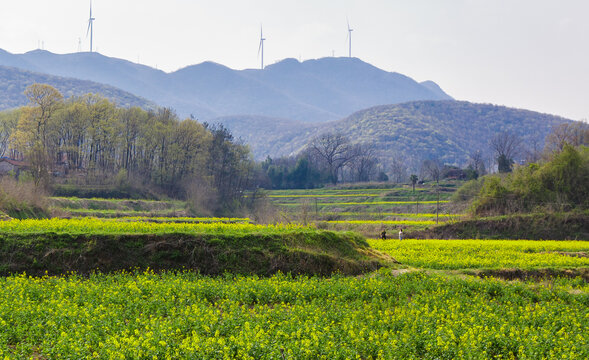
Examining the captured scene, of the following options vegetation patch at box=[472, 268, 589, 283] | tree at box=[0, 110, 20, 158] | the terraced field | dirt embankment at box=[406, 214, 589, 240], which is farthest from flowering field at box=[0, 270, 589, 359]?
tree at box=[0, 110, 20, 158]

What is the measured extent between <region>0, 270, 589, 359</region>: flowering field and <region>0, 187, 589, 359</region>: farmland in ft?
0.16

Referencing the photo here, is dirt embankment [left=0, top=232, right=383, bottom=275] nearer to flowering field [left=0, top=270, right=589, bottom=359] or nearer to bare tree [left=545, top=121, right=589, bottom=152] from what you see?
flowering field [left=0, top=270, right=589, bottom=359]

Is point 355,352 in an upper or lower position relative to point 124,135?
lower

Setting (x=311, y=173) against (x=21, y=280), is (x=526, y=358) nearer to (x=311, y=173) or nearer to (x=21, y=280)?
(x=21, y=280)

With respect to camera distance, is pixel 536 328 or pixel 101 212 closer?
pixel 536 328

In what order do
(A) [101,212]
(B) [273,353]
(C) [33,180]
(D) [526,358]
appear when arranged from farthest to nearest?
(C) [33,180] → (A) [101,212] → (D) [526,358] → (B) [273,353]

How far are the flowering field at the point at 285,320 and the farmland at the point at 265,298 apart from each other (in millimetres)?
49

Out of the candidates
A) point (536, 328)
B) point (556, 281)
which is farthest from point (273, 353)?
point (556, 281)

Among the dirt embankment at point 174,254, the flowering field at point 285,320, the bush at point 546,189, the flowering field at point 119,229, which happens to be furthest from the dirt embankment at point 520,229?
the flowering field at point 285,320

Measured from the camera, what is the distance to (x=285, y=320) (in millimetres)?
14820

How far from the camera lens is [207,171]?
8431 cm

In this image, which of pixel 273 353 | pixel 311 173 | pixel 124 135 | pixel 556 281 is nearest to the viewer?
pixel 273 353

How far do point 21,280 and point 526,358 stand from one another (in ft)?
56.1

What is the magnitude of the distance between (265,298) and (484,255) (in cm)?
1910
